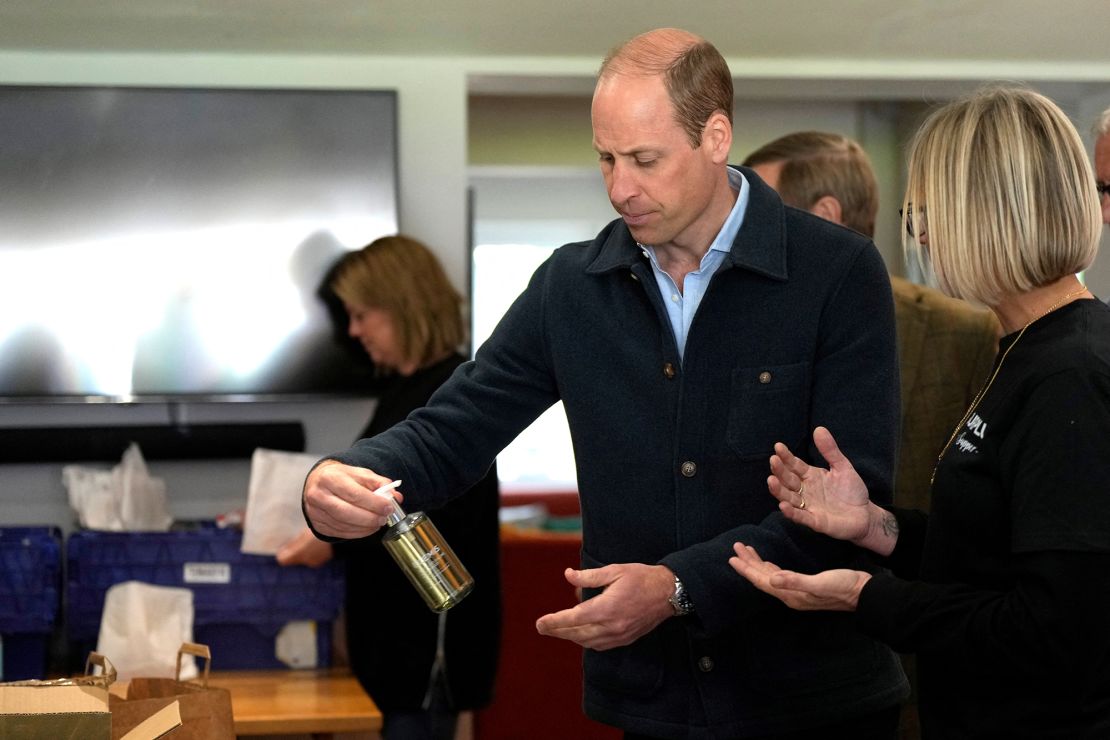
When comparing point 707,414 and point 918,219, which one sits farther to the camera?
point 707,414

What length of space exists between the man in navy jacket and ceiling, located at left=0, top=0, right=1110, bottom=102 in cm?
167

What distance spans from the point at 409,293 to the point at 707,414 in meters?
1.37

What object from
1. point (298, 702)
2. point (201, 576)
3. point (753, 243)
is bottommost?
point (298, 702)

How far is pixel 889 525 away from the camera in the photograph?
1.65 m

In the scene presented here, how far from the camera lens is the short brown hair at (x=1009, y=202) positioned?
4.58 feet

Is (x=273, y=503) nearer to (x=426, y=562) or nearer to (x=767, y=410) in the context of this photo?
(x=426, y=562)

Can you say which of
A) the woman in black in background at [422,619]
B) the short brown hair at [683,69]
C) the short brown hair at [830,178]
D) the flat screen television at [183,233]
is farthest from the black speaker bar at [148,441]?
the short brown hair at [683,69]

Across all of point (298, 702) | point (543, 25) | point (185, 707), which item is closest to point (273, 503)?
point (298, 702)

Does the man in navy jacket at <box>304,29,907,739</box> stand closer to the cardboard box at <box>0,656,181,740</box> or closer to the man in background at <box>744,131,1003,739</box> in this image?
the cardboard box at <box>0,656,181,740</box>

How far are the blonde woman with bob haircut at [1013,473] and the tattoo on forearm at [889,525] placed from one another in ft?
0.51

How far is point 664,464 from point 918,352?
97cm

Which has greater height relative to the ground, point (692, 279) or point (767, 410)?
point (692, 279)

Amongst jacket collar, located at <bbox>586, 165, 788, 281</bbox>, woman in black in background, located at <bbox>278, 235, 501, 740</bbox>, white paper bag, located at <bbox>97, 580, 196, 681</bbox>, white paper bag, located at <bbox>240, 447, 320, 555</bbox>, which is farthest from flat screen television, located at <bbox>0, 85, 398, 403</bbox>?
jacket collar, located at <bbox>586, 165, 788, 281</bbox>

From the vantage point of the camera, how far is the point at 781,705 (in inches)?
65.9
